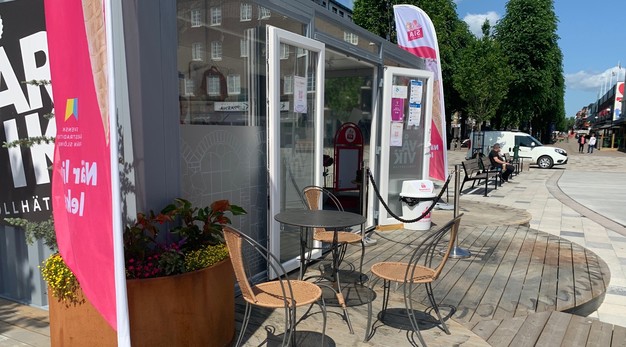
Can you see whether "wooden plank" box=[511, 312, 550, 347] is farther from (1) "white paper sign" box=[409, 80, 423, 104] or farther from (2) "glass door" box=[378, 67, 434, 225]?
(1) "white paper sign" box=[409, 80, 423, 104]

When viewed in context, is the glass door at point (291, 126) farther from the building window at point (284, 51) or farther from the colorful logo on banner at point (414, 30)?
the colorful logo on banner at point (414, 30)

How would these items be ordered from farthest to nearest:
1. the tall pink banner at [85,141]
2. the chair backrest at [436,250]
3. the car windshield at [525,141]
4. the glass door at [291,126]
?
1. the car windshield at [525,141]
2. the glass door at [291,126]
3. the chair backrest at [436,250]
4. the tall pink banner at [85,141]

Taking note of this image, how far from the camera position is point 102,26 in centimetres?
195

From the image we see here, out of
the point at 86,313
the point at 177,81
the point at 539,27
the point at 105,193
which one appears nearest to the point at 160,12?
the point at 177,81

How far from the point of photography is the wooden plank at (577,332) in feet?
9.68

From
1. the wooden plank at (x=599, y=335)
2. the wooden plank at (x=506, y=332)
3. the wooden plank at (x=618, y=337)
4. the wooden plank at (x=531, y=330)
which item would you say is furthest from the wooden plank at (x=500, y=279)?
the wooden plank at (x=618, y=337)

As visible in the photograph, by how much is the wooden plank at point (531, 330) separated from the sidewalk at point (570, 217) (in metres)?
0.99

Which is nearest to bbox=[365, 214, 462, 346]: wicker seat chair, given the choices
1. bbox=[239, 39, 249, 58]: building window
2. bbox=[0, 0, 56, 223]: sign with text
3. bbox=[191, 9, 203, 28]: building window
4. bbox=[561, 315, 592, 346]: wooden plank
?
bbox=[561, 315, 592, 346]: wooden plank

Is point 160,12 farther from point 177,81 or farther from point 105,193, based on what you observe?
point 105,193

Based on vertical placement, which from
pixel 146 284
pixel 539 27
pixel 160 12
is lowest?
pixel 146 284

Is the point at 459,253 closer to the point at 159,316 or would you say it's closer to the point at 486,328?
the point at 486,328

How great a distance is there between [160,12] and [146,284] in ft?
5.92

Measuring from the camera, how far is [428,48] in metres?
7.68

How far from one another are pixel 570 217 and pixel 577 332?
21.8ft
